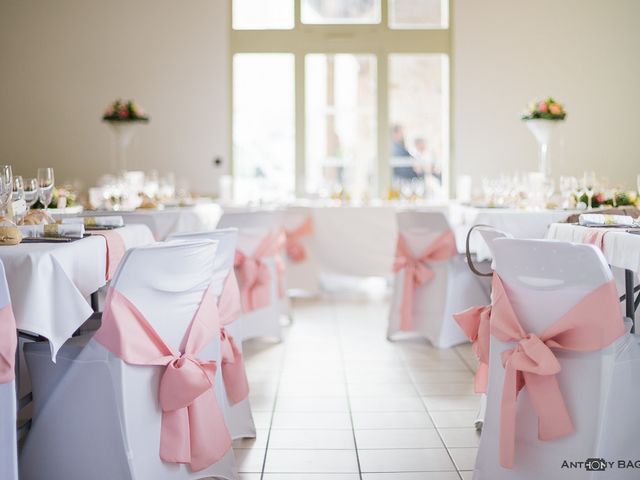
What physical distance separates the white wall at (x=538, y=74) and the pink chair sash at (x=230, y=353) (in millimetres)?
5828

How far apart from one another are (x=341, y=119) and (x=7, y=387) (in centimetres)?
680

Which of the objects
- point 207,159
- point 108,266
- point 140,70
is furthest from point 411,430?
point 140,70

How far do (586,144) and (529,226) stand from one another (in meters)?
4.57

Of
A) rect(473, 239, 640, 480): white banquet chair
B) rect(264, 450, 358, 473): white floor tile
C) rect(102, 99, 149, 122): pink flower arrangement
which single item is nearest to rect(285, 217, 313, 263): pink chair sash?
rect(102, 99, 149, 122): pink flower arrangement

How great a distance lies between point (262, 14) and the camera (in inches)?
331

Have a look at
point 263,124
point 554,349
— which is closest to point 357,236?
point 263,124

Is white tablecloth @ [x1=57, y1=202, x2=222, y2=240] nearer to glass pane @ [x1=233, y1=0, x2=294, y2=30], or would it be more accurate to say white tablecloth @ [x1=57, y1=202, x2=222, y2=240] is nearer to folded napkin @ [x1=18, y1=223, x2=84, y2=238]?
folded napkin @ [x1=18, y1=223, x2=84, y2=238]

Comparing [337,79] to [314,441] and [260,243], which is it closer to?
[260,243]

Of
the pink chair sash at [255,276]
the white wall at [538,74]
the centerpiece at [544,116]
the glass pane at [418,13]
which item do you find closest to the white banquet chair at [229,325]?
the pink chair sash at [255,276]

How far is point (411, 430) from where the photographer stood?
3.14 m

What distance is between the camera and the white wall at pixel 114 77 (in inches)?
328

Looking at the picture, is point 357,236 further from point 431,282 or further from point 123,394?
point 123,394

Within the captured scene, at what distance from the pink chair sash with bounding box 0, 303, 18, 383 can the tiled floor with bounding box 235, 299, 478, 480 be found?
1021 mm

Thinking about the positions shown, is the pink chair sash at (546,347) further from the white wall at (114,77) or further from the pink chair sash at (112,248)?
the white wall at (114,77)
